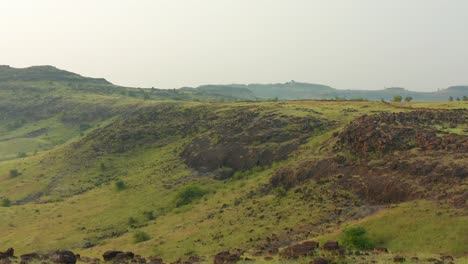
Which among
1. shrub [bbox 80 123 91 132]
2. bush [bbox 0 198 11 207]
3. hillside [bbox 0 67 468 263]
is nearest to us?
hillside [bbox 0 67 468 263]

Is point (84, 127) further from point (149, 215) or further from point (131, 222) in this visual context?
point (131, 222)

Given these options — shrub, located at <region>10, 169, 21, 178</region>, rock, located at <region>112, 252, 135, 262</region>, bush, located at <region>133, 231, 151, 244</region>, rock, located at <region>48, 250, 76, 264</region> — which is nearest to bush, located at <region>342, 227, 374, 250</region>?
rock, located at <region>112, 252, 135, 262</region>

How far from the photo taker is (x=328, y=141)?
172 ft

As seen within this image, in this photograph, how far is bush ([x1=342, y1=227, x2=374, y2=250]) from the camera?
29344mm

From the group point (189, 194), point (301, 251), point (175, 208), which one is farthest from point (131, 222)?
point (301, 251)

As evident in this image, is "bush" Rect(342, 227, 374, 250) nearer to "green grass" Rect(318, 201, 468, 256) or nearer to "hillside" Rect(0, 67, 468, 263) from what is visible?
"hillside" Rect(0, 67, 468, 263)

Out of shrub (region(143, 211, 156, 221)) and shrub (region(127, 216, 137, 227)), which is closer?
shrub (region(127, 216, 137, 227))

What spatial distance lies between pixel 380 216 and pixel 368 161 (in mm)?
10134

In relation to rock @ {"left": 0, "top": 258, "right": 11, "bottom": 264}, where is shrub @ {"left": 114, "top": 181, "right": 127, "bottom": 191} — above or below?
below

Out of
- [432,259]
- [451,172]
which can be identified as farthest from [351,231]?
[451,172]

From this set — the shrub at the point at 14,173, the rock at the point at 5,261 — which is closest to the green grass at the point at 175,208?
the shrub at the point at 14,173

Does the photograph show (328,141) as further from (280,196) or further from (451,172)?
(451,172)

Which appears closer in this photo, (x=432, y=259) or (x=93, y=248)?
(x=432, y=259)

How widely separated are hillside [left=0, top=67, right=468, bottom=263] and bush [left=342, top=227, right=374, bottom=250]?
0.52 meters
